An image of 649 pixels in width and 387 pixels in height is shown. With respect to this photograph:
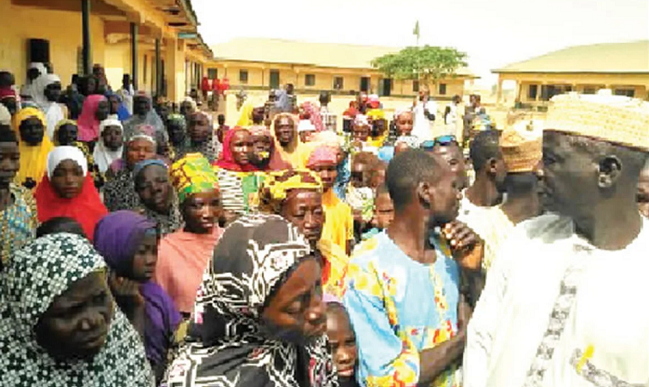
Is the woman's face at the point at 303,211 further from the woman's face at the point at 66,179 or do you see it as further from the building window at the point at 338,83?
the building window at the point at 338,83

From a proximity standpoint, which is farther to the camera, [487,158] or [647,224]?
[487,158]

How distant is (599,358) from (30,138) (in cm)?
563

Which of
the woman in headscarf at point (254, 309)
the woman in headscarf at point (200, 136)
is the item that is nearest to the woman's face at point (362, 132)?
the woman in headscarf at point (200, 136)

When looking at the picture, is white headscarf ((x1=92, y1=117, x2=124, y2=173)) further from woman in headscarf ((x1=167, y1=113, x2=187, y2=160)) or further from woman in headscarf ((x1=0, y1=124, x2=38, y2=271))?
woman in headscarf ((x1=0, y1=124, x2=38, y2=271))

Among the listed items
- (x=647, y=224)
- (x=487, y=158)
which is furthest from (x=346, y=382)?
(x=487, y=158)

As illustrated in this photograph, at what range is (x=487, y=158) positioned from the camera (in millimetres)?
3783

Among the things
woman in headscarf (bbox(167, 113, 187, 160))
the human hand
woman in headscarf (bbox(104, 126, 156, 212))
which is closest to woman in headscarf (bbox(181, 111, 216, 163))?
woman in headscarf (bbox(167, 113, 187, 160))

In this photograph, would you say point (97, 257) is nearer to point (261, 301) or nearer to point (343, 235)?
point (261, 301)

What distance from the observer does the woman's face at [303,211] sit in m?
3.34

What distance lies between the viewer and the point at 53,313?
2127 mm

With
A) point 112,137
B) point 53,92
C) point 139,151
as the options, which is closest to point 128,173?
point 139,151

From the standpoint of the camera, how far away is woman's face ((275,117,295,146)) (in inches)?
274

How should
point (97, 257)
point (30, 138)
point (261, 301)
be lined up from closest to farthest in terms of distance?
point (261, 301) → point (97, 257) → point (30, 138)

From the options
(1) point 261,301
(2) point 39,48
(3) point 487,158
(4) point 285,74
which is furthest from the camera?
(4) point 285,74
